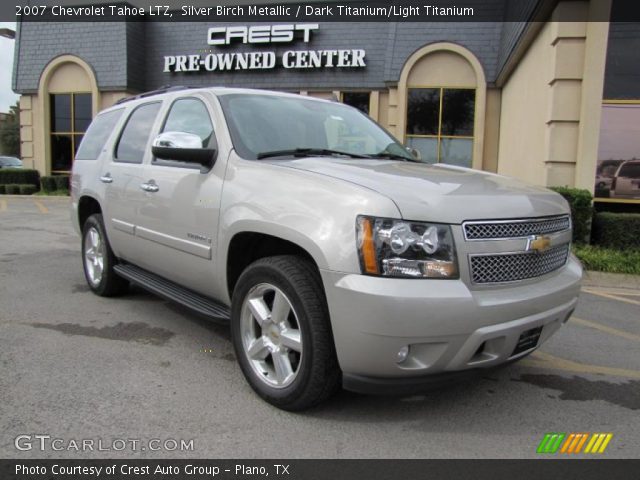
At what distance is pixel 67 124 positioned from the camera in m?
19.5

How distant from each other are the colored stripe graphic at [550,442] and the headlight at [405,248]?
1.02 m

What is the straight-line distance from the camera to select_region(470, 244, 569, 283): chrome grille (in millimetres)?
2711

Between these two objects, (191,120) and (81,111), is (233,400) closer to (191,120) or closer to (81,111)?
(191,120)

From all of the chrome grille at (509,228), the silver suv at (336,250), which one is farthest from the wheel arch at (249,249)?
the chrome grille at (509,228)

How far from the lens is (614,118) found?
8.88 metres

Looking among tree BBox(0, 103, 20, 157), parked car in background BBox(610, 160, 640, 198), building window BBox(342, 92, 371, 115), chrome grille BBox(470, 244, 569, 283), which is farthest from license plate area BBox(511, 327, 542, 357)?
tree BBox(0, 103, 20, 157)

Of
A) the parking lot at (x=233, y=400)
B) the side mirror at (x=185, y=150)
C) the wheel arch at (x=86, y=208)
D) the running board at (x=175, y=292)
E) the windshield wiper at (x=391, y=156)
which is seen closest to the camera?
the parking lot at (x=233, y=400)

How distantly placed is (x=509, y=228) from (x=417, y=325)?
778mm

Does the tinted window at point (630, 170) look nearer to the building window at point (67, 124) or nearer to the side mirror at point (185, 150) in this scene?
the side mirror at point (185, 150)

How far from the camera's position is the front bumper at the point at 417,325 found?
2525mm

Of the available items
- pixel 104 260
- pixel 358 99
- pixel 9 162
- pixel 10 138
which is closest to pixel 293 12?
pixel 358 99

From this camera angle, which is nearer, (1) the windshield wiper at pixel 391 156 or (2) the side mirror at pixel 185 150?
(2) the side mirror at pixel 185 150

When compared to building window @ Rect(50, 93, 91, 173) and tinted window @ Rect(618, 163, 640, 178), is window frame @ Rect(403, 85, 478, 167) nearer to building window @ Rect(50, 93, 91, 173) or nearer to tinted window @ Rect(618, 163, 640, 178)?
tinted window @ Rect(618, 163, 640, 178)

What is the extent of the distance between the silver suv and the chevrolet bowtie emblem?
11 mm
